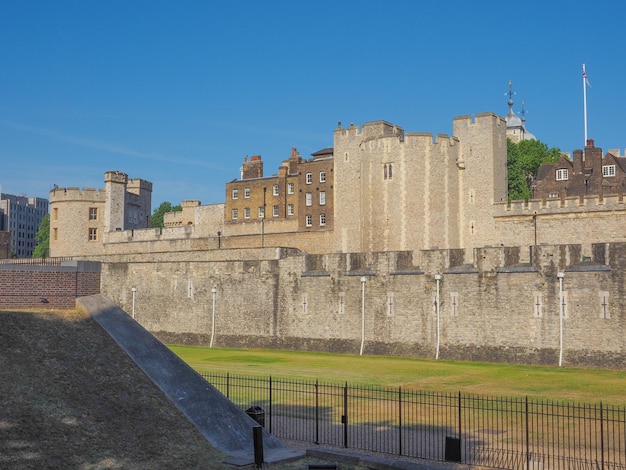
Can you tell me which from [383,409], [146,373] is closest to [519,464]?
[383,409]

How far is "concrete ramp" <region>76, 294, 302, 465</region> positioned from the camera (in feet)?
47.9

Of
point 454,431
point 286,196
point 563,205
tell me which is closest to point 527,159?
point 286,196

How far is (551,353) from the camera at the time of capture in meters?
30.5

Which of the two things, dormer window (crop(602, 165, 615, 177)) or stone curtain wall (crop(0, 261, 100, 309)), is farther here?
dormer window (crop(602, 165, 615, 177))

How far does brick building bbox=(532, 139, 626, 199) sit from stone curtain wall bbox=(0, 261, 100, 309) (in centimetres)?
5088

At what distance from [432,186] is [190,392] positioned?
111ft

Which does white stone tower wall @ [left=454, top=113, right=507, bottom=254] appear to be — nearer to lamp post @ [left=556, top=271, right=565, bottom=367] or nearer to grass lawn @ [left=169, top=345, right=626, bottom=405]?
grass lawn @ [left=169, top=345, right=626, bottom=405]

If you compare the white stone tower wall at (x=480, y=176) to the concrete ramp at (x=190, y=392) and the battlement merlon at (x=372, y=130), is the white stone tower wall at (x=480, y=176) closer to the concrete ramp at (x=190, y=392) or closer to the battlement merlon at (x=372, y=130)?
the battlement merlon at (x=372, y=130)

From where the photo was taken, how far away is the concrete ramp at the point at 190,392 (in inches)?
575

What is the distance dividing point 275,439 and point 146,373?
→ 3.18 meters

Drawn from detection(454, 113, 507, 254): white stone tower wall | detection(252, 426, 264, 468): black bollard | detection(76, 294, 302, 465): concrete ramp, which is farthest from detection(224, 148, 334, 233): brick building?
detection(252, 426, 264, 468): black bollard

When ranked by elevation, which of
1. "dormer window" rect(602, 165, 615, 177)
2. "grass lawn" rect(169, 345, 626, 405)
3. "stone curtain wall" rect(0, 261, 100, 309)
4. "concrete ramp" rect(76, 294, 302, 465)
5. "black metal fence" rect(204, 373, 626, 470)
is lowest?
"black metal fence" rect(204, 373, 626, 470)

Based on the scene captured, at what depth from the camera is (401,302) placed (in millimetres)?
35250

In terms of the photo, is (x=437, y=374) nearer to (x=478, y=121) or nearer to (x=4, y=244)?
(x=478, y=121)
